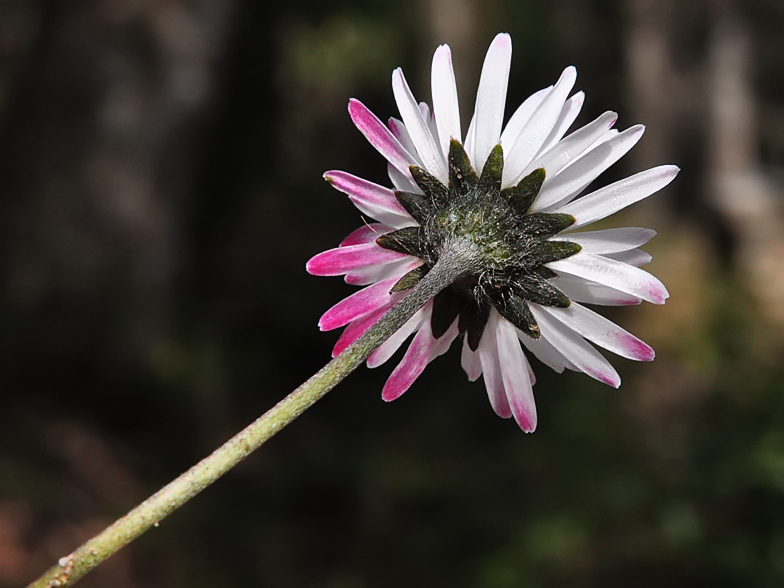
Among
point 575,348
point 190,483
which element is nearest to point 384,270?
point 575,348

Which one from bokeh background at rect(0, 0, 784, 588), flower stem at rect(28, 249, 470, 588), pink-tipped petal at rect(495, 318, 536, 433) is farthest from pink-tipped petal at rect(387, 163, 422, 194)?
bokeh background at rect(0, 0, 784, 588)

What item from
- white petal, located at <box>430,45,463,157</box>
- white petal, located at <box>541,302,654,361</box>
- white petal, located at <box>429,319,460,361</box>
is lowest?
white petal, located at <box>541,302,654,361</box>

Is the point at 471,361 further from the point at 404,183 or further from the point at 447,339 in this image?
the point at 404,183

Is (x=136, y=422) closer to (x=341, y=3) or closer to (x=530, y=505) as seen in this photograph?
(x=530, y=505)

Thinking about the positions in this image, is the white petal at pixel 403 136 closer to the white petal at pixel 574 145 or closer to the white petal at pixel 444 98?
the white petal at pixel 444 98

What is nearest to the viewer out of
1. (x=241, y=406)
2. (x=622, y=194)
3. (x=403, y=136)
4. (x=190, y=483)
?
(x=190, y=483)

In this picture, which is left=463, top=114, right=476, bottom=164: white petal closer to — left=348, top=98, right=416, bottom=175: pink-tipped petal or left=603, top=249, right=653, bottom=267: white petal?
left=348, top=98, right=416, bottom=175: pink-tipped petal

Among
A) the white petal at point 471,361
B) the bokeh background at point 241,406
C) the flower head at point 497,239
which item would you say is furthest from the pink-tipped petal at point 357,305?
the bokeh background at point 241,406
